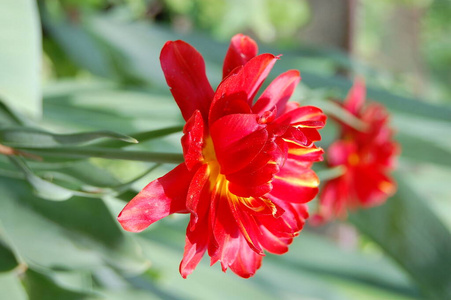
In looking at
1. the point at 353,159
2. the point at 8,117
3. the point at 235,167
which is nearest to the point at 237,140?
the point at 235,167

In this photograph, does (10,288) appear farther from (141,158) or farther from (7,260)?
(141,158)

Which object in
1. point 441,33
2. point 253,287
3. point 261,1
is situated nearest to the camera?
point 253,287

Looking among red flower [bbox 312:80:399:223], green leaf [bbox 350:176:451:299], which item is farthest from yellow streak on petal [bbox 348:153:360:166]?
green leaf [bbox 350:176:451:299]

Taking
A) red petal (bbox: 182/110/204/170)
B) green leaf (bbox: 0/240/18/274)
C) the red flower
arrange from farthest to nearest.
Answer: the red flower
green leaf (bbox: 0/240/18/274)
red petal (bbox: 182/110/204/170)

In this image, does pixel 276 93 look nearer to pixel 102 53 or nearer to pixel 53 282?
pixel 53 282

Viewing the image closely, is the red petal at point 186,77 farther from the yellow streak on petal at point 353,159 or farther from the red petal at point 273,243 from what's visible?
the yellow streak on petal at point 353,159

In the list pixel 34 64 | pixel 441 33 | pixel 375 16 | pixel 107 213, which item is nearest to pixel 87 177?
pixel 107 213

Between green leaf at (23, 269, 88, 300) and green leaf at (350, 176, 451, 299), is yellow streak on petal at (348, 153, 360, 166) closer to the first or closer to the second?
green leaf at (350, 176, 451, 299)

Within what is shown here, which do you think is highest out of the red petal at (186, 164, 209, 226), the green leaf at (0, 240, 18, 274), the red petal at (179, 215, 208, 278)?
the red petal at (186, 164, 209, 226)

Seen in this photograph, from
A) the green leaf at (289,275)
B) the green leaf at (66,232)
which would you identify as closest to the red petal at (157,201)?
the green leaf at (66,232)
